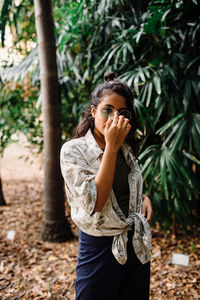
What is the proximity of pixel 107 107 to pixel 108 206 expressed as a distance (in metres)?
0.38

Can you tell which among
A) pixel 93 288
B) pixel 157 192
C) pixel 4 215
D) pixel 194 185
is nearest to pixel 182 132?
pixel 194 185

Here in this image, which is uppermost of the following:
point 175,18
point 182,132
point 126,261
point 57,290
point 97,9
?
point 97,9

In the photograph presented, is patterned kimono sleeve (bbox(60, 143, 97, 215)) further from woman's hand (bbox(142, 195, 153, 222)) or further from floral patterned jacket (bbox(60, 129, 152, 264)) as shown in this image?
woman's hand (bbox(142, 195, 153, 222))

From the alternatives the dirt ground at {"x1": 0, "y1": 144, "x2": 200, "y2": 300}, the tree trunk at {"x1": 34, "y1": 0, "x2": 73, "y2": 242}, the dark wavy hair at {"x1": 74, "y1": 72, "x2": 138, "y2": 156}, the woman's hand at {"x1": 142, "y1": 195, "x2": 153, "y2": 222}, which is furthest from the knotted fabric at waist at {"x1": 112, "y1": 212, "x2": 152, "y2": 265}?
the tree trunk at {"x1": 34, "y1": 0, "x2": 73, "y2": 242}

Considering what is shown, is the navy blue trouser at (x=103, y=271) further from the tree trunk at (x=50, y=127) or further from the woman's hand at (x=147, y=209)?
the tree trunk at (x=50, y=127)

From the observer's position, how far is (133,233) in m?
1.04

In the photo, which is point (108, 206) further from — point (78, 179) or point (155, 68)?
point (155, 68)

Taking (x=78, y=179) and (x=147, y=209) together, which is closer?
(x=78, y=179)

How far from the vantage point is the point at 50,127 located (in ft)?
7.80

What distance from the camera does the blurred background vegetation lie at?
84.7 inches

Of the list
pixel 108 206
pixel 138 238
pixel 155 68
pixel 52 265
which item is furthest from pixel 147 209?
pixel 155 68

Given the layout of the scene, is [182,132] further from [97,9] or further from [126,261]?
[97,9]

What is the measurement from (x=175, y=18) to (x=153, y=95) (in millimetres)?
763

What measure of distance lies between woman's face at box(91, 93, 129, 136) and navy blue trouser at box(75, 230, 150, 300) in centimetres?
46
